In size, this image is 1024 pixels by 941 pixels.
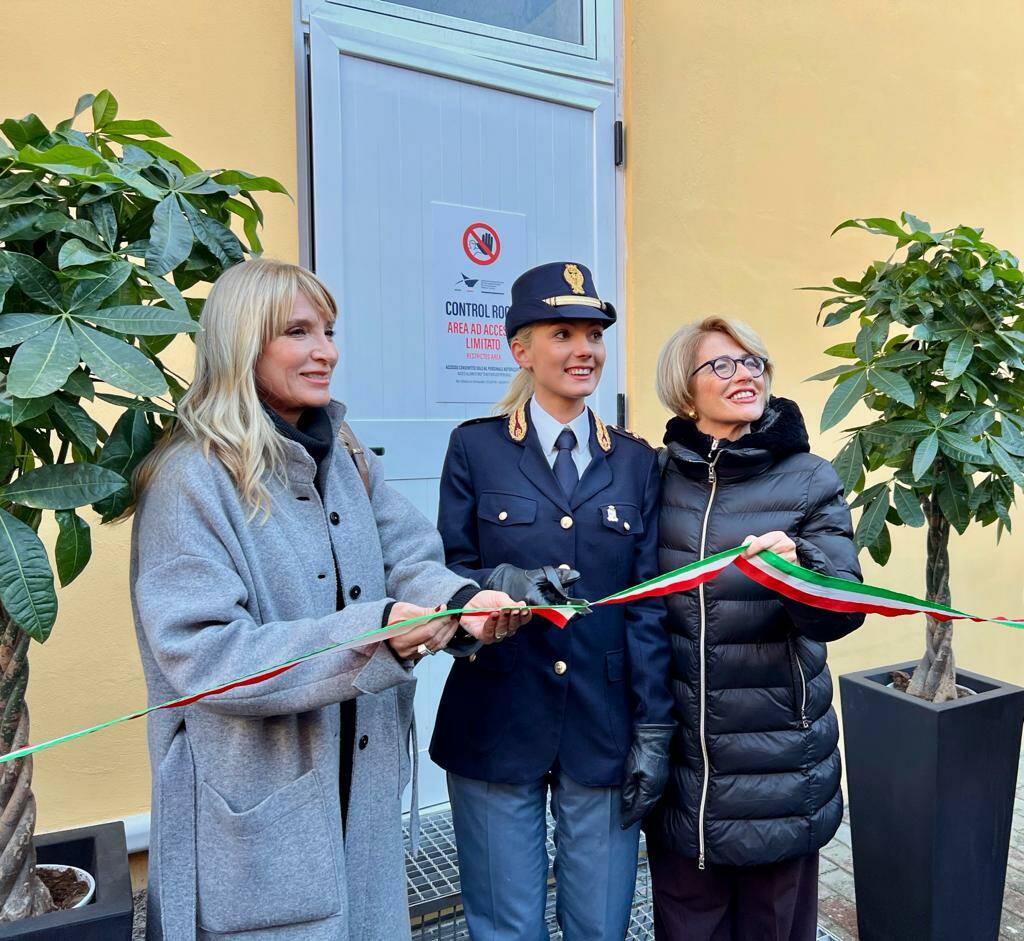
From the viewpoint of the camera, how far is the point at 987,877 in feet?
8.07

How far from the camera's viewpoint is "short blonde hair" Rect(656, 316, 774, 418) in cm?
195

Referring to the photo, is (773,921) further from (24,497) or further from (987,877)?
(24,497)

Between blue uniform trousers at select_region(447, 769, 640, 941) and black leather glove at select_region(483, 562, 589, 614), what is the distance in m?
0.54

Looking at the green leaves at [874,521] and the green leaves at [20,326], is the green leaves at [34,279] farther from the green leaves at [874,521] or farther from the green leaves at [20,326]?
the green leaves at [874,521]

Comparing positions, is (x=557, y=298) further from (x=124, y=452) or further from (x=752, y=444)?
(x=124, y=452)

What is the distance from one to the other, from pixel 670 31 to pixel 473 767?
3.11 metres

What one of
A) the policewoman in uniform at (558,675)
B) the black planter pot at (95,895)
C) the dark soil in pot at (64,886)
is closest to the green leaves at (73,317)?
the black planter pot at (95,895)

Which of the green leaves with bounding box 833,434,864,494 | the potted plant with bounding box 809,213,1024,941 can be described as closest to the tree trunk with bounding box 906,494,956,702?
the potted plant with bounding box 809,213,1024,941

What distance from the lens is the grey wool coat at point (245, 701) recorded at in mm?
1327

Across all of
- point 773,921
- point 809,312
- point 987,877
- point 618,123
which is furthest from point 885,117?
point 773,921

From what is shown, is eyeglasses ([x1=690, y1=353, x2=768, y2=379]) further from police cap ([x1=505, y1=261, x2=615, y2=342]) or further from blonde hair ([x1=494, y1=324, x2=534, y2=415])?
blonde hair ([x1=494, y1=324, x2=534, y2=415])

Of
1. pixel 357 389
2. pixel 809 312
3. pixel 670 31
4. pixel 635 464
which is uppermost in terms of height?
pixel 670 31

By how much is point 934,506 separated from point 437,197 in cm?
196

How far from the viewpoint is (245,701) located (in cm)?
132
